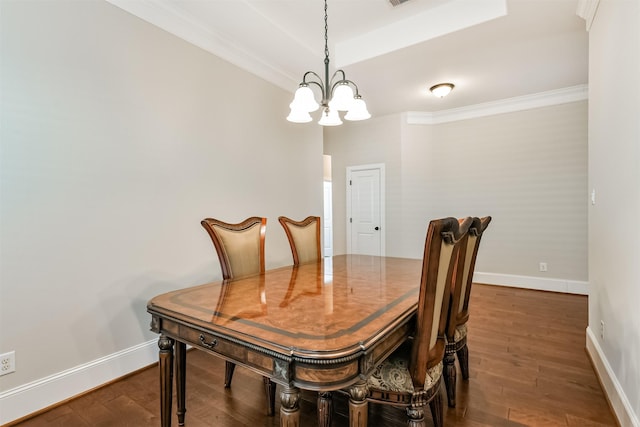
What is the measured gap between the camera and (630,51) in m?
1.51

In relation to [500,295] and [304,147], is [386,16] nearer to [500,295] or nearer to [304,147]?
[304,147]

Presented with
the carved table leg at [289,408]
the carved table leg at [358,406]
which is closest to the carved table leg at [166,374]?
the carved table leg at [289,408]

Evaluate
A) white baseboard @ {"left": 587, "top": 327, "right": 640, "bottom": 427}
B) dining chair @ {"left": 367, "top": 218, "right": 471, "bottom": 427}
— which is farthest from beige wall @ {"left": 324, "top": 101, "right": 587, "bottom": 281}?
dining chair @ {"left": 367, "top": 218, "right": 471, "bottom": 427}

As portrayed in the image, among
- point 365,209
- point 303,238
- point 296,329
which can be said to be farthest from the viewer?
point 365,209

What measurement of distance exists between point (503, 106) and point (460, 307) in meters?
3.80

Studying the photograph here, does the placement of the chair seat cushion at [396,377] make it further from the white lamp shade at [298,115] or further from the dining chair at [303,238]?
the white lamp shade at [298,115]

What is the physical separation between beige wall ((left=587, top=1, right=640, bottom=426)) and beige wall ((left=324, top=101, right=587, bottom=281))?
213cm

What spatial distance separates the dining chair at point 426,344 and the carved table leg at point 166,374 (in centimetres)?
90

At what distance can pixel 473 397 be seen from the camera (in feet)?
6.10

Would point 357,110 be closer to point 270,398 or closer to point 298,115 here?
point 298,115

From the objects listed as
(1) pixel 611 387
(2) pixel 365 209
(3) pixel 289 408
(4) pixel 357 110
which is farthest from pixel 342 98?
(2) pixel 365 209

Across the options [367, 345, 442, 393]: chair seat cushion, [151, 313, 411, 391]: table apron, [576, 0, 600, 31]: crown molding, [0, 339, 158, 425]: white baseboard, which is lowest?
[0, 339, 158, 425]: white baseboard

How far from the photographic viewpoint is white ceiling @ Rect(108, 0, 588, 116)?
2467mm

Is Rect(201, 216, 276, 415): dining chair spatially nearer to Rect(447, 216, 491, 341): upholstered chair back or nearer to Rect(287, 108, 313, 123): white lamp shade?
Rect(287, 108, 313, 123): white lamp shade
